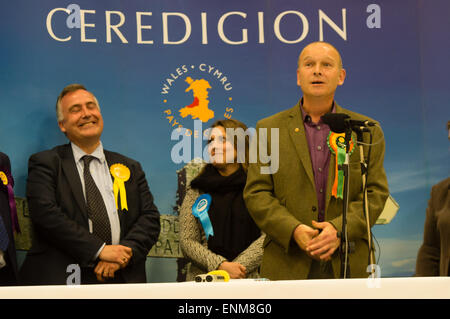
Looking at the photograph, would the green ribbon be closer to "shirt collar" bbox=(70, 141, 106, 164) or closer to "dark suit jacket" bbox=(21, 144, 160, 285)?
"dark suit jacket" bbox=(21, 144, 160, 285)

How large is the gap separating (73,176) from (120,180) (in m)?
0.31

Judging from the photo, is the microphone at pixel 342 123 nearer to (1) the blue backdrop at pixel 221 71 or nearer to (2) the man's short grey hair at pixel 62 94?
(1) the blue backdrop at pixel 221 71

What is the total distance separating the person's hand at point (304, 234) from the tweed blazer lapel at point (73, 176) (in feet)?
4.55

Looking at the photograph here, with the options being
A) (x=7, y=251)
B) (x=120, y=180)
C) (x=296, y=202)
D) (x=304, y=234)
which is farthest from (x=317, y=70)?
(x=7, y=251)

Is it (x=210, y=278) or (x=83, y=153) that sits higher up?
(x=83, y=153)

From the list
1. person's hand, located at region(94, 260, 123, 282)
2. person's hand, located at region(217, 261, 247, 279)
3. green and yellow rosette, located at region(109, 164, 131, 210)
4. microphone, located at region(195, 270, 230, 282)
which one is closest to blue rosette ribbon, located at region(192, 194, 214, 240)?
person's hand, located at region(217, 261, 247, 279)

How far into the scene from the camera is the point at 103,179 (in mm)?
4035

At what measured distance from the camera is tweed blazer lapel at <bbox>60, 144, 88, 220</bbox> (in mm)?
3881

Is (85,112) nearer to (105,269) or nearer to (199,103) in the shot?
(199,103)

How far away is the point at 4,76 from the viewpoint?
165 inches

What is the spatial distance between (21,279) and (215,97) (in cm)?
175

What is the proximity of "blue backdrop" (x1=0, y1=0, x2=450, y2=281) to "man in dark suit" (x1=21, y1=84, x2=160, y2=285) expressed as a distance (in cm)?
17

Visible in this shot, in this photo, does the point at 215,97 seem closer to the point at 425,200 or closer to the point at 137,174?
the point at 137,174

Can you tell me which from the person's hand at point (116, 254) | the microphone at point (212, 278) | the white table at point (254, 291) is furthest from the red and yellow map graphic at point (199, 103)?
the white table at point (254, 291)
